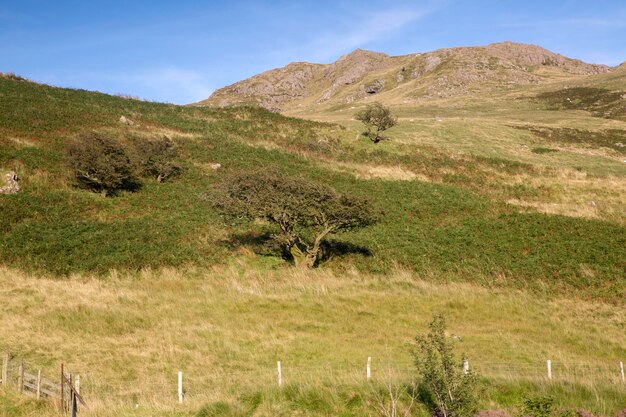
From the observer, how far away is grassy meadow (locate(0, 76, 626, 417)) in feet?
48.0

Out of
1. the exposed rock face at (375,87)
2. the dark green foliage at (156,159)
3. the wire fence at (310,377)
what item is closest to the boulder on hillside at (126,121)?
the dark green foliage at (156,159)

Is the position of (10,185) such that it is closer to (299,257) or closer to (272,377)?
(299,257)

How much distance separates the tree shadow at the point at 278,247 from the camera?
32.5 metres

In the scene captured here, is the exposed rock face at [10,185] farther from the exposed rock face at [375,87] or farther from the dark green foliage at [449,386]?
the exposed rock face at [375,87]

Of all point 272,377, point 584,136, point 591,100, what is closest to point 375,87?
point 591,100

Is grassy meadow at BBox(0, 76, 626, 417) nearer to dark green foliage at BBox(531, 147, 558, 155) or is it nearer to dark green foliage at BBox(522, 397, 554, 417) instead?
dark green foliage at BBox(522, 397, 554, 417)

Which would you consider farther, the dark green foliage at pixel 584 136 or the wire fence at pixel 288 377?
the dark green foliage at pixel 584 136

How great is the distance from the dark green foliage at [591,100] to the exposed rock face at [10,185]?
118774 mm

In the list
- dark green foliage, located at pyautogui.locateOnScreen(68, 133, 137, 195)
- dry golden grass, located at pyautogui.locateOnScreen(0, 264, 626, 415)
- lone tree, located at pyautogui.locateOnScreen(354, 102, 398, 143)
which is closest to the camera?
dry golden grass, located at pyautogui.locateOnScreen(0, 264, 626, 415)

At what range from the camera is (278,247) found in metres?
32.4

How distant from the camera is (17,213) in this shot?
33.7m

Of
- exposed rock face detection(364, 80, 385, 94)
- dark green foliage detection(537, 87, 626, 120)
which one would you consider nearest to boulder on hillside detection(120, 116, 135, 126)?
dark green foliage detection(537, 87, 626, 120)

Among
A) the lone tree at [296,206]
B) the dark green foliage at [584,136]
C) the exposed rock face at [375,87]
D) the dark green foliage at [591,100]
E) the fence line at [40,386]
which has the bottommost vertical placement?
the fence line at [40,386]

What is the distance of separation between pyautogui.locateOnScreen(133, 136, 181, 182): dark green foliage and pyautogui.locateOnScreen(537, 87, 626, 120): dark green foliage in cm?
10397
